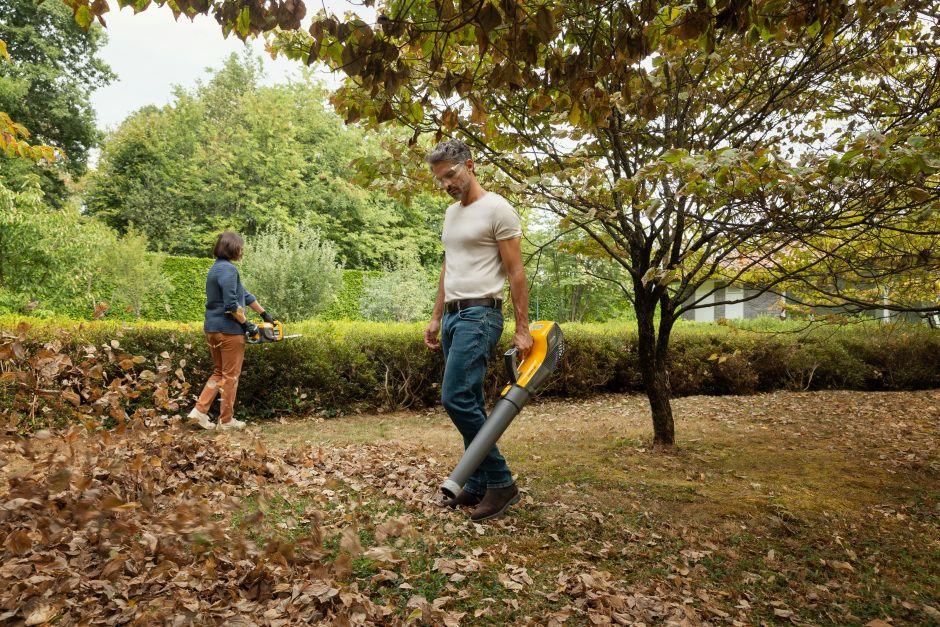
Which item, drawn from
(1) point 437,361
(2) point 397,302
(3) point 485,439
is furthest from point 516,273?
(2) point 397,302

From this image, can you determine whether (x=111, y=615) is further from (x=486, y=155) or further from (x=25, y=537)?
(x=486, y=155)

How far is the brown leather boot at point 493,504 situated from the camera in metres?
3.43

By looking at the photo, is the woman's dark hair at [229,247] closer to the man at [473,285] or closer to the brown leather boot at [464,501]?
the man at [473,285]

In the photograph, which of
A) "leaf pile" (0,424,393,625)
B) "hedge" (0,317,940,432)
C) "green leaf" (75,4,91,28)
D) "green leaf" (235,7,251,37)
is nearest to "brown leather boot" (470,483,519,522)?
"leaf pile" (0,424,393,625)

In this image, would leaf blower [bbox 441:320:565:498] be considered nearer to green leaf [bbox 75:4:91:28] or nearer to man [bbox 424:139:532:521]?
man [bbox 424:139:532:521]

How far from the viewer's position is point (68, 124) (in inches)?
838

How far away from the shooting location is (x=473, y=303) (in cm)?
333

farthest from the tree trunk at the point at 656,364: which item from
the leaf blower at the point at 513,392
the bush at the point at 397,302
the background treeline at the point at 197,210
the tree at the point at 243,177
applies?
the tree at the point at 243,177

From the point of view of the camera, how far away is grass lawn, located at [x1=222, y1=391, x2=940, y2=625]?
8.66 feet

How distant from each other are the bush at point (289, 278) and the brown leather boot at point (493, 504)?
509 inches

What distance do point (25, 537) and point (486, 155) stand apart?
4043 millimetres

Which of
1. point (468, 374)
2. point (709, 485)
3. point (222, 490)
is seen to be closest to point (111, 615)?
point (222, 490)

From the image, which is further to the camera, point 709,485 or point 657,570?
point 709,485

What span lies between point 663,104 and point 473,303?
2662 mm
